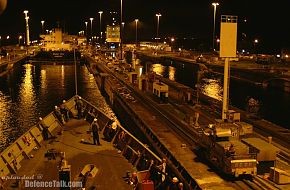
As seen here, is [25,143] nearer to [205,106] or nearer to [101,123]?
[101,123]

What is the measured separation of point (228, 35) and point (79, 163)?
548 inches

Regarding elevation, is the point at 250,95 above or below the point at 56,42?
below

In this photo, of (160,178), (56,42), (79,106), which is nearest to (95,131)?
(160,178)

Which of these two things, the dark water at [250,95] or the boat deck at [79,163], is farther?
the dark water at [250,95]

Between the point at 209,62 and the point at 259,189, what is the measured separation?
83870mm

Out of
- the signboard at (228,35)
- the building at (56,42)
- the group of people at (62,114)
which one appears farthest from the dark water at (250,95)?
the building at (56,42)

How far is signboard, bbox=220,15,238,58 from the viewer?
2572cm

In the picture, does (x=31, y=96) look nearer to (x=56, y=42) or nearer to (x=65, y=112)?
(x=65, y=112)

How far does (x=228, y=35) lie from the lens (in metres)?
25.8

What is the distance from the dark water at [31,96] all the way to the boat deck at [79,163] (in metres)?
10.4

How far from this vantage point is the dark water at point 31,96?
38.9 metres

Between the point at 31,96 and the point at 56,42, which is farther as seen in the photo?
the point at 56,42

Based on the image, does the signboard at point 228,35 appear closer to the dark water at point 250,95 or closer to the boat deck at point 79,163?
the boat deck at point 79,163

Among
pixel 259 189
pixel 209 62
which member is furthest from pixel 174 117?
pixel 209 62
